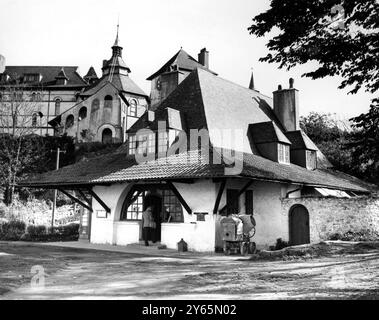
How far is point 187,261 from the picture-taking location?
12.3 meters

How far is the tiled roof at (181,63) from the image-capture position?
49.6 meters

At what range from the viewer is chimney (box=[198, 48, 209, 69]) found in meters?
50.1

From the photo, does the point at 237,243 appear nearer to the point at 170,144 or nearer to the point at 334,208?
the point at 334,208

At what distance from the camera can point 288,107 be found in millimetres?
23766

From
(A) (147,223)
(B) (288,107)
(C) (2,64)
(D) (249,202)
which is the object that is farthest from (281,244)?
(C) (2,64)

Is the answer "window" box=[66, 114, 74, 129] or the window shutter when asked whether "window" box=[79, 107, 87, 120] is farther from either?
the window shutter

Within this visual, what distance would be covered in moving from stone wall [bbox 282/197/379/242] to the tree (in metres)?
4.56

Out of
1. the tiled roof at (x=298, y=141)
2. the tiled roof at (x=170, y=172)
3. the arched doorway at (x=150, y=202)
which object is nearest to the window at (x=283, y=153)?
the tiled roof at (x=170, y=172)

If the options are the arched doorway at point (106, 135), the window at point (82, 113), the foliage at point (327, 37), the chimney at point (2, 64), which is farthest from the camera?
the chimney at point (2, 64)

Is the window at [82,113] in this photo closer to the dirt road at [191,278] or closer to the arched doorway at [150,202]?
the arched doorway at [150,202]

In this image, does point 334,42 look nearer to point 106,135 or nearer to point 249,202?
point 249,202

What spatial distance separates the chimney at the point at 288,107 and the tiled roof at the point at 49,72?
145 ft

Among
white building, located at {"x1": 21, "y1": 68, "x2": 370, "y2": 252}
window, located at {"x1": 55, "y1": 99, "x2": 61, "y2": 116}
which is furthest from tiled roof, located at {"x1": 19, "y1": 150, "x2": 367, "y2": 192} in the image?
window, located at {"x1": 55, "y1": 99, "x2": 61, "y2": 116}
